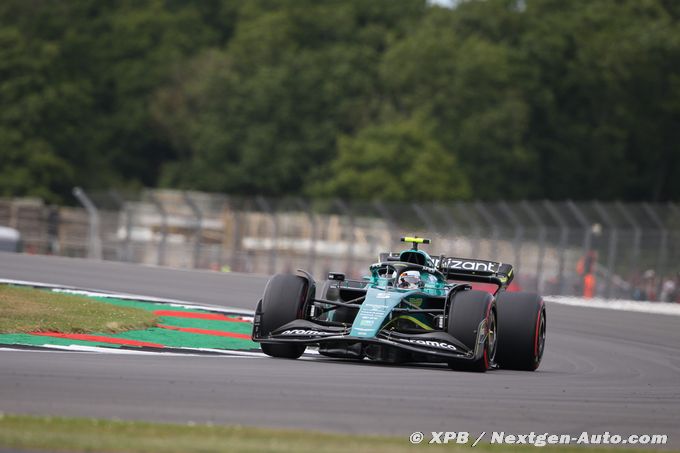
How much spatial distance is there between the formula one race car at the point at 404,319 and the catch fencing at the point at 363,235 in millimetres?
15945

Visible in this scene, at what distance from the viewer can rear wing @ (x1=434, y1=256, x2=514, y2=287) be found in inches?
641

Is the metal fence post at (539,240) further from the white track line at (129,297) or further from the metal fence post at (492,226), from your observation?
the white track line at (129,297)

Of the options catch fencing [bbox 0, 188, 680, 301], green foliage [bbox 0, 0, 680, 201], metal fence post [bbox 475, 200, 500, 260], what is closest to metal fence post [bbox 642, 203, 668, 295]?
catch fencing [bbox 0, 188, 680, 301]

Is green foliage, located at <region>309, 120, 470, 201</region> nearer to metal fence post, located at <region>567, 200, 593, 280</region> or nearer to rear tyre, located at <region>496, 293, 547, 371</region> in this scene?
metal fence post, located at <region>567, 200, 593, 280</region>

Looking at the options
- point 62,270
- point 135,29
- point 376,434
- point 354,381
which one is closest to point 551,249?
point 62,270

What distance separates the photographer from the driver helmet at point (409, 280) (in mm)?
14750

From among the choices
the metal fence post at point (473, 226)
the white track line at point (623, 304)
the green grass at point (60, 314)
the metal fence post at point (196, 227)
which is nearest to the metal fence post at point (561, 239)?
the white track line at point (623, 304)

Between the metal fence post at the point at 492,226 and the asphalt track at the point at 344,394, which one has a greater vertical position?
the metal fence post at the point at 492,226

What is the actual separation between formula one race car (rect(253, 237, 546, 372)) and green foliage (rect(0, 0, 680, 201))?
41.3 metres

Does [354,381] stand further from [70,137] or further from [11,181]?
[70,137]

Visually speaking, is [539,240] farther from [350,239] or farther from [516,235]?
[350,239]

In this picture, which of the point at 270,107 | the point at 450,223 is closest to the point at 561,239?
the point at 450,223

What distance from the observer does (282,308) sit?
46.9 feet

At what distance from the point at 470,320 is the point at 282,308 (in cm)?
197
